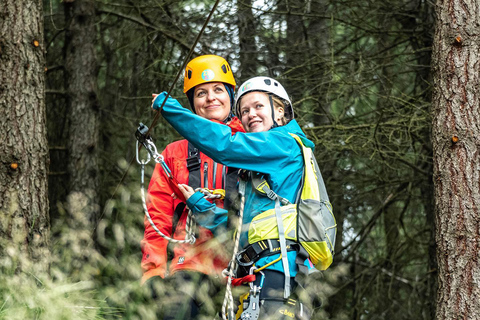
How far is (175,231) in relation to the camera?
12.6 feet

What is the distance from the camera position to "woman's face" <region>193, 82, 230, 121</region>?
13.5 ft

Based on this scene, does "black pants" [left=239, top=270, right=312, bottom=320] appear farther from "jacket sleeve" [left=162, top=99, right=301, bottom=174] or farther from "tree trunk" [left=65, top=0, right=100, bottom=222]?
"tree trunk" [left=65, top=0, right=100, bottom=222]

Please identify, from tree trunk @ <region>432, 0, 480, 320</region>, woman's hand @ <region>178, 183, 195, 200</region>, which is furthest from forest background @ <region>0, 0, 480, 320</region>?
woman's hand @ <region>178, 183, 195, 200</region>

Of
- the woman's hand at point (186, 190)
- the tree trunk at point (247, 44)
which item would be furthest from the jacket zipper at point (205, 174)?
the tree trunk at point (247, 44)

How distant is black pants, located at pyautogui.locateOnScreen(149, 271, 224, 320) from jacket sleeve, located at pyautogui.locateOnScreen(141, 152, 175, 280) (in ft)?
0.36

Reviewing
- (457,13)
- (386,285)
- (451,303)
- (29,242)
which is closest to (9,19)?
(29,242)

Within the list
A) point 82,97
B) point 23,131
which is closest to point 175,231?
point 23,131

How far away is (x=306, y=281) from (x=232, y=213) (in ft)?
1.81

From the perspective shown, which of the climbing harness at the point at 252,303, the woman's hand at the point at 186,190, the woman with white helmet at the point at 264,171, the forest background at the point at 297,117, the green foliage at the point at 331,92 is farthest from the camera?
the green foliage at the point at 331,92

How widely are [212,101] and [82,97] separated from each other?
11.6ft

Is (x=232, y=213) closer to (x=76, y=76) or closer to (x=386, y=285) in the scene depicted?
(x=76, y=76)

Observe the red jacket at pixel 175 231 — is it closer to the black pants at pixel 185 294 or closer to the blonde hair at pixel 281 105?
the black pants at pixel 185 294

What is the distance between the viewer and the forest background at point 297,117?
4105 millimetres

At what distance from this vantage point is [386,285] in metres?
8.38
